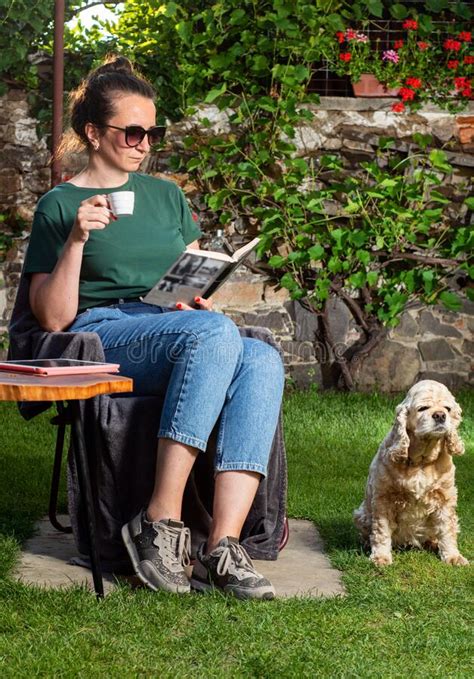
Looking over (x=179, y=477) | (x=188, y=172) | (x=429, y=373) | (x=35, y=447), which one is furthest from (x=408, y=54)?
(x=179, y=477)

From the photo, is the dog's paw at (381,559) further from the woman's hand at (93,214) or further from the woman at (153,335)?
the woman's hand at (93,214)

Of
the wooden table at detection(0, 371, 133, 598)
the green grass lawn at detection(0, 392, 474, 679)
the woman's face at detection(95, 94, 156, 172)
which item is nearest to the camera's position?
the green grass lawn at detection(0, 392, 474, 679)

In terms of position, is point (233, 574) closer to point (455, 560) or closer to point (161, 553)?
point (161, 553)

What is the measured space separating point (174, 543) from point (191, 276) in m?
0.75

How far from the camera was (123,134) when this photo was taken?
327 cm

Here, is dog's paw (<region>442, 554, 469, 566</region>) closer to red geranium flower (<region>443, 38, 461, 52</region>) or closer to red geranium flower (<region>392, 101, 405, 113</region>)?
red geranium flower (<region>392, 101, 405, 113</region>)

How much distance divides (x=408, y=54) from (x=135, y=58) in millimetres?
1742

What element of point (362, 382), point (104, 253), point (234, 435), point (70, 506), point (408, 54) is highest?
point (408, 54)

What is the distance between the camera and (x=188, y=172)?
6.79 meters

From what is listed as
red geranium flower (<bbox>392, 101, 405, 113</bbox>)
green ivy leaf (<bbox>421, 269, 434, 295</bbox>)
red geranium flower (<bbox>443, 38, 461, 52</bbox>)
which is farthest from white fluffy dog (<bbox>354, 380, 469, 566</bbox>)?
red geranium flower (<bbox>443, 38, 461, 52</bbox>)

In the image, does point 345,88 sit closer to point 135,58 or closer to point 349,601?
point 135,58

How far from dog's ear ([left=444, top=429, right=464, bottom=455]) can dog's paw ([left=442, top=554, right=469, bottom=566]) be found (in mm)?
317

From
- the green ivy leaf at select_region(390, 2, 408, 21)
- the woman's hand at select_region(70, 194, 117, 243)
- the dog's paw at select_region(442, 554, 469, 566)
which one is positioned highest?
the green ivy leaf at select_region(390, 2, 408, 21)

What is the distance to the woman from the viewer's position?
281 centimetres
